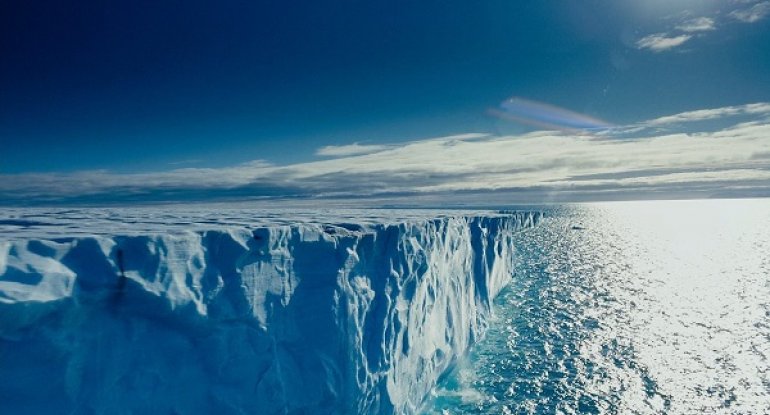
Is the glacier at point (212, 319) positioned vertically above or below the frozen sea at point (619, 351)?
above

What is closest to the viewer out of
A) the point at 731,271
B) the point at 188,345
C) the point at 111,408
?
the point at 111,408

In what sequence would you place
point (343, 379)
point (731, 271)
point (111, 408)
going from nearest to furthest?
point (111, 408) < point (343, 379) < point (731, 271)

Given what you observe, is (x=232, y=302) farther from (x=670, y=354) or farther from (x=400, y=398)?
(x=670, y=354)

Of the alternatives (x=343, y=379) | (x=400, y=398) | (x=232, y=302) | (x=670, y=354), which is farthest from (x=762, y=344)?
(x=232, y=302)

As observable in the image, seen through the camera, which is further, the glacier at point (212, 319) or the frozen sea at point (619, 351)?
the frozen sea at point (619, 351)

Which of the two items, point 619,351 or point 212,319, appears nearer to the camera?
point 212,319

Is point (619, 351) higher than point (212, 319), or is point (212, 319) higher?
point (212, 319)

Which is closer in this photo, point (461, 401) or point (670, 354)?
point (461, 401)

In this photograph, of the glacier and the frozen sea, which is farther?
the frozen sea
